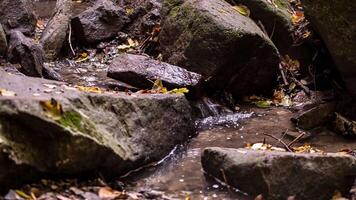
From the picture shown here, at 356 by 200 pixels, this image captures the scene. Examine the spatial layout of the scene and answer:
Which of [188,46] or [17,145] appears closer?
[17,145]

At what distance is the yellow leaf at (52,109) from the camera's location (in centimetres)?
384

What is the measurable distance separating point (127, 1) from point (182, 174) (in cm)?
649

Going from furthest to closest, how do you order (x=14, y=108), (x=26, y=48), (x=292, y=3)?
(x=292, y=3), (x=26, y=48), (x=14, y=108)

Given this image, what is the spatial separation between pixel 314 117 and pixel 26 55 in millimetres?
4257

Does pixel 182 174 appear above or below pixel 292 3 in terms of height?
below

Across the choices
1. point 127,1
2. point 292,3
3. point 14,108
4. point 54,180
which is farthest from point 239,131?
point 127,1

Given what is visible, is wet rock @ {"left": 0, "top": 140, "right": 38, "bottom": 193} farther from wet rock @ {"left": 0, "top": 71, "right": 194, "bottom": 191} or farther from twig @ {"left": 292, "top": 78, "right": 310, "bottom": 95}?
twig @ {"left": 292, "top": 78, "right": 310, "bottom": 95}

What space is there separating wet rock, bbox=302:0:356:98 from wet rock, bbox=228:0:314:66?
154cm

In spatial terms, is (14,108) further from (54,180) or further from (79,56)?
(79,56)

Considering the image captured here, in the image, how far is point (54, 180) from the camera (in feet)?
13.4

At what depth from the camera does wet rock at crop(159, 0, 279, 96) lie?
6.99 m

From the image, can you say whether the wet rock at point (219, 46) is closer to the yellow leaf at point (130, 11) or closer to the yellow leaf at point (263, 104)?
the yellow leaf at point (263, 104)

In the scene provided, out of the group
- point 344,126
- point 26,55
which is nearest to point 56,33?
point 26,55

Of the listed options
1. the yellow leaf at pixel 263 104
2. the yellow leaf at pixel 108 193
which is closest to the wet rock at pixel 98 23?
the yellow leaf at pixel 263 104
